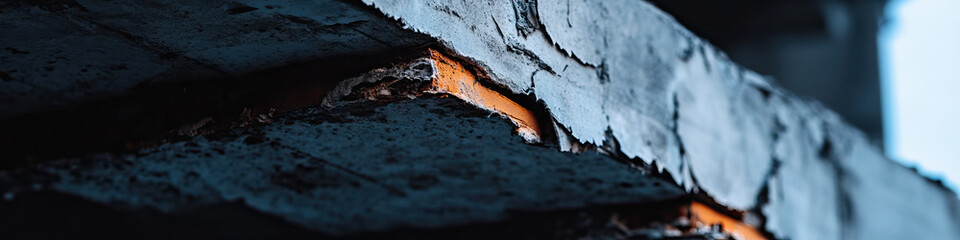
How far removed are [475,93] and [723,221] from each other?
542mm

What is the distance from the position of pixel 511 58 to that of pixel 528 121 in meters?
0.07

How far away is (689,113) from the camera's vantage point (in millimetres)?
1223

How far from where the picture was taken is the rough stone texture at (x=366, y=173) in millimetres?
919

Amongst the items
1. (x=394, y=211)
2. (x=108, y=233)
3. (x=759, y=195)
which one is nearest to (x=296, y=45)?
(x=394, y=211)

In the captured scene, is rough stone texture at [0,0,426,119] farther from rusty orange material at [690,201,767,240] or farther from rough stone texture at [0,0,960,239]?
rusty orange material at [690,201,767,240]

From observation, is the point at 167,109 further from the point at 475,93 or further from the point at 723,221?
the point at 723,221

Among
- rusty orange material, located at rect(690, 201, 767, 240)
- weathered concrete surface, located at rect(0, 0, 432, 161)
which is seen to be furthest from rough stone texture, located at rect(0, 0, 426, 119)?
rusty orange material, located at rect(690, 201, 767, 240)

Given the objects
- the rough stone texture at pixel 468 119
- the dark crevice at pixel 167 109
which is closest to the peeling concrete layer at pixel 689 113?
the rough stone texture at pixel 468 119

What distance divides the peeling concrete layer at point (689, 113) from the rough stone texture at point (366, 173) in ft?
0.18

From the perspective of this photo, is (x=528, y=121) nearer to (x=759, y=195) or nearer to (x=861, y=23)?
(x=759, y=195)

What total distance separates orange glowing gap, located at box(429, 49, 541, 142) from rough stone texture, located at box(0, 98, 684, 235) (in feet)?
0.04

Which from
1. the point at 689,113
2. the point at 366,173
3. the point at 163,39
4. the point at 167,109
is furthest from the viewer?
the point at 689,113

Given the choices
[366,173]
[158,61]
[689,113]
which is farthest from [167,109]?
[689,113]

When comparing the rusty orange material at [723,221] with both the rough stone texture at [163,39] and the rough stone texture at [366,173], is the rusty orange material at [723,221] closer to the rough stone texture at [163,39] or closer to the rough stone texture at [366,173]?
the rough stone texture at [366,173]
